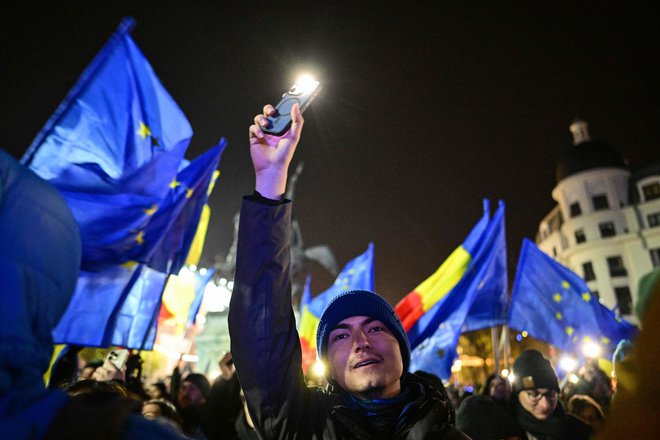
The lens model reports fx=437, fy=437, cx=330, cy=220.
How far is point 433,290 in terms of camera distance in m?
9.05

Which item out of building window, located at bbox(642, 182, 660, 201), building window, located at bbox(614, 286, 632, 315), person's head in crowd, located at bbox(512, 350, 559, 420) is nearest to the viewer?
person's head in crowd, located at bbox(512, 350, 559, 420)

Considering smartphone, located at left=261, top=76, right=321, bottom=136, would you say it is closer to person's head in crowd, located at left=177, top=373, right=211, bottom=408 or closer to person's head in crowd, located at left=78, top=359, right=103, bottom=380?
person's head in crowd, located at left=78, top=359, right=103, bottom=380

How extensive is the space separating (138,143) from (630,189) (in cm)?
5163

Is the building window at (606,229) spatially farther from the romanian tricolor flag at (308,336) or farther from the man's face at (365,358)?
the man's face at (365,358)

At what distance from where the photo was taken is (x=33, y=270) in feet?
2.74

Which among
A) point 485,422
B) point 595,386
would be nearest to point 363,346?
point 485,422

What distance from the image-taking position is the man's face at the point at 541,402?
3.77 metres

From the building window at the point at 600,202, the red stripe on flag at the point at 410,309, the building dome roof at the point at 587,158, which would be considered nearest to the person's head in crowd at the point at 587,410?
the red stripe on flag at the point at 410,309

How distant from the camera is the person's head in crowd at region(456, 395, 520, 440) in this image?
3.10 metres

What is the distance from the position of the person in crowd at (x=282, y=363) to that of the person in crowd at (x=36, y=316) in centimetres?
84

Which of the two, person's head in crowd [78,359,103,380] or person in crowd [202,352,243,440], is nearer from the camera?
person's head in crowd [78,359,103,380]

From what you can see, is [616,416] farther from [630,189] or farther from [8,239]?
[630,189]

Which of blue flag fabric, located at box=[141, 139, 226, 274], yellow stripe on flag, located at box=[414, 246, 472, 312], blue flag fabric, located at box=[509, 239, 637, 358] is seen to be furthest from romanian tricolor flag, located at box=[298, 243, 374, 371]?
blue flag fabric, located at box=[141, 139, 226, 274]

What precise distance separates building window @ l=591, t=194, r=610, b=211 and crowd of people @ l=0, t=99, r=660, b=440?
49.3 metres
